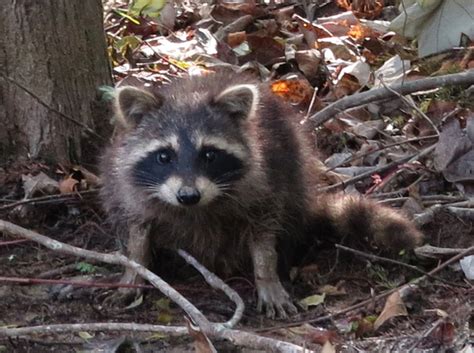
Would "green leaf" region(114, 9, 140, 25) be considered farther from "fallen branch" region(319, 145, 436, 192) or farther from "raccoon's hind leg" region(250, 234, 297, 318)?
"raccoon's hind leg" region(250, 234, 297, 318)

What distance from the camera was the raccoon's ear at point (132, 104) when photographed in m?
4.73

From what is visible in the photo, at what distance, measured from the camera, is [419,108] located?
6.25 m

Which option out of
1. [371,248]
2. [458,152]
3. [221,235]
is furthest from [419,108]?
[221,235]

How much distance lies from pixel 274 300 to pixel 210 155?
71 cm

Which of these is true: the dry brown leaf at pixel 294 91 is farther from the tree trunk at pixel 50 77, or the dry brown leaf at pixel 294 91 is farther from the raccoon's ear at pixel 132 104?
the raccoon's ear at pixel 132 104

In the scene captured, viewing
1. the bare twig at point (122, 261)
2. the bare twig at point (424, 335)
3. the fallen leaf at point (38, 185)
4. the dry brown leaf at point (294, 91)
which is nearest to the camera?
the bare twig at point (424, 335)

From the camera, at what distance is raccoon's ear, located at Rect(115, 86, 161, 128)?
4.73 metres

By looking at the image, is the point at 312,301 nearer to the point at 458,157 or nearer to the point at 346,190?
the point at 346,190

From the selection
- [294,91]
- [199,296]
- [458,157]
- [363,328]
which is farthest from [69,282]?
[294,91]

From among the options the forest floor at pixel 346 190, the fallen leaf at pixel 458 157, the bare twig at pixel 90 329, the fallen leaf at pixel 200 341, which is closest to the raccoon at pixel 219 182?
the forest floor at pixel 346 190

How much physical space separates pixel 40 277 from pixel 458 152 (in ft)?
7.43

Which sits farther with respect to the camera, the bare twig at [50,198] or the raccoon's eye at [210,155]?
the bare twig at [50,198]

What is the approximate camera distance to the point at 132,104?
189 inches

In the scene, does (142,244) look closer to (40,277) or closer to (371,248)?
(40,277)
